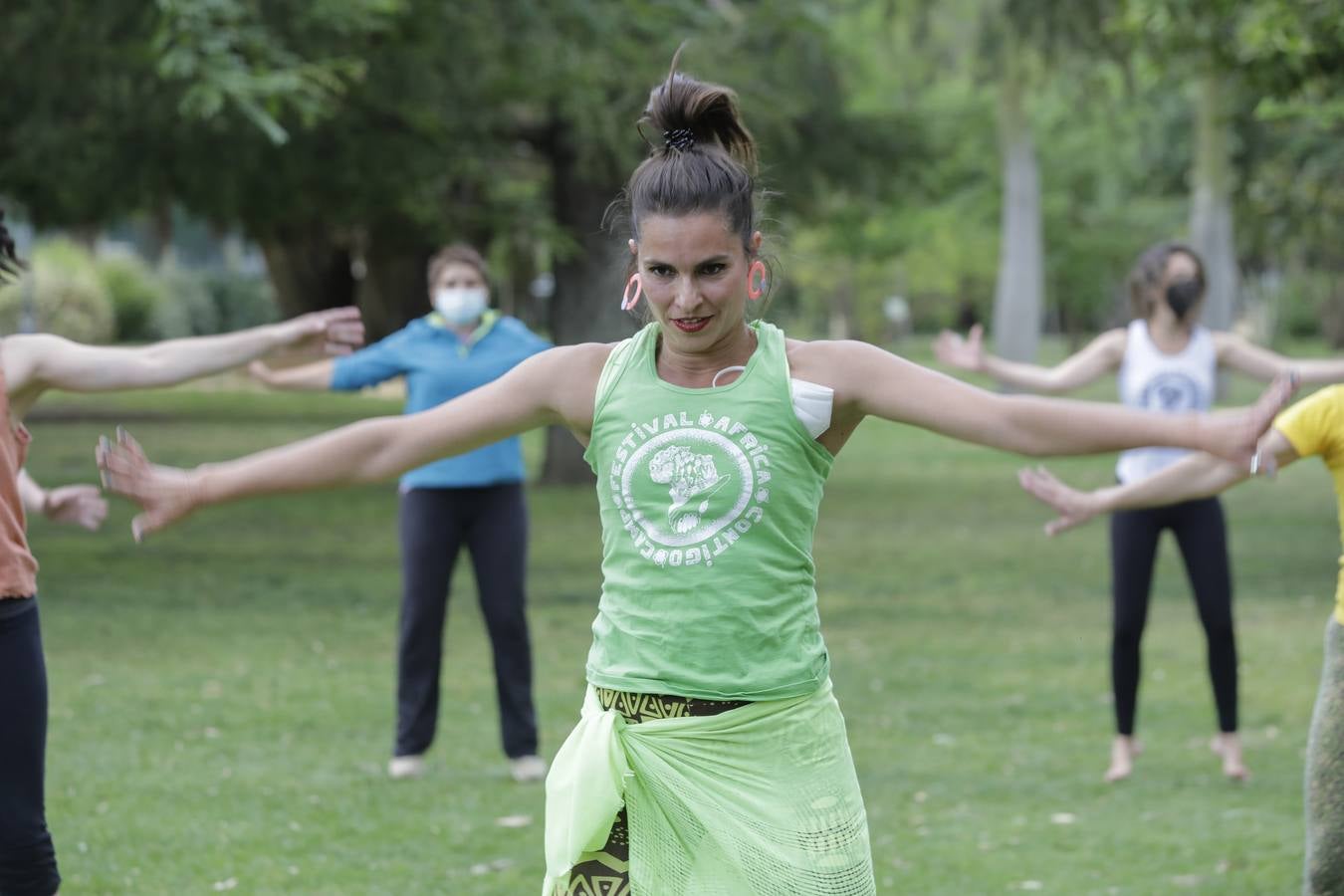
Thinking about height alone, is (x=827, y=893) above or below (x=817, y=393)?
A: below

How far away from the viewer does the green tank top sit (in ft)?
11.8

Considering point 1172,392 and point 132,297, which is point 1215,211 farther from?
point 132,297

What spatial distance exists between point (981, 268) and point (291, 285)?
35.7 m

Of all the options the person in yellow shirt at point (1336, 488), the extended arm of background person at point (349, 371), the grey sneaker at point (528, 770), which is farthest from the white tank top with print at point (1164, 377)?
the extended arm of background person at point (349, 371)

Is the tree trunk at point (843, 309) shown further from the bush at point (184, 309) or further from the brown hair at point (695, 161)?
the brown hair at point (695, 161)

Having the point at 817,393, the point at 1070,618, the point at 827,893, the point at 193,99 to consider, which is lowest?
the point at 1070,618

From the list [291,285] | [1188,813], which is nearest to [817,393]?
[1188,813]

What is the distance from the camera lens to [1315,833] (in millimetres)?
4637

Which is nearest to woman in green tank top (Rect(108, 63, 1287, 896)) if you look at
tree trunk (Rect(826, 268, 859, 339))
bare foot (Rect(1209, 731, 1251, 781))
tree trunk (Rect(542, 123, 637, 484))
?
bare foot (Rect(1209, 731, 1251, 781))

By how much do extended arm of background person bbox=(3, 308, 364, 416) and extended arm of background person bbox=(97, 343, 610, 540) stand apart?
121 centimetres

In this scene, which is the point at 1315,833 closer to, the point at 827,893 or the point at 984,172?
the point at 827,893

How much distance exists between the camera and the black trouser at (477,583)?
8180 millimetres

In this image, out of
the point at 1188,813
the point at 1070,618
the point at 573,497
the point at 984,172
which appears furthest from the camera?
the point at 984,172

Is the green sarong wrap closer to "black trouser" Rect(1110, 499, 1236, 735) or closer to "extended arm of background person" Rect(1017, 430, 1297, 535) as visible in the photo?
"extended arm of background person" Rect(1017, 430, 1297, 535)
